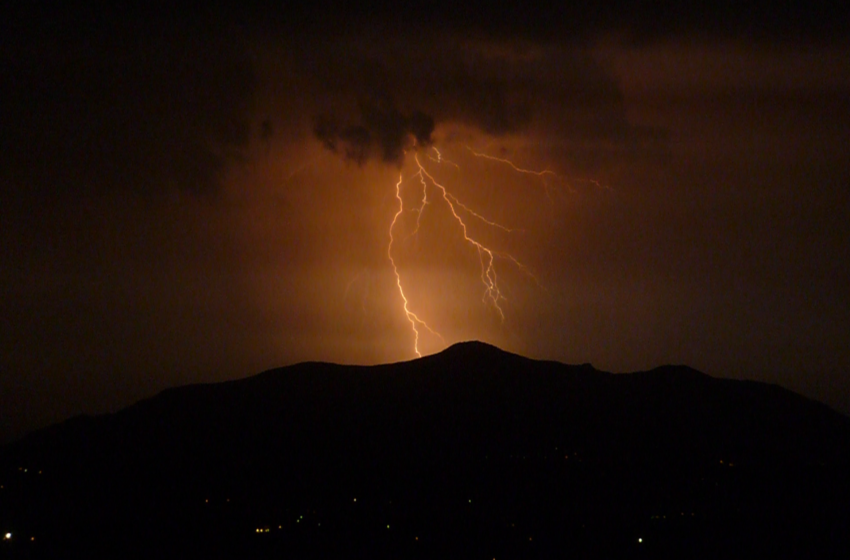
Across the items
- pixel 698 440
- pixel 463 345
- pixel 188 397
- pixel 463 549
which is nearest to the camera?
pixel 463 549

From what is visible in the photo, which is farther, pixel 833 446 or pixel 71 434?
pixel 71 434

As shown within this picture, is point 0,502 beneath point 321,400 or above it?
beneath

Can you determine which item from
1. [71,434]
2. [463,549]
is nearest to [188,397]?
[71,434]

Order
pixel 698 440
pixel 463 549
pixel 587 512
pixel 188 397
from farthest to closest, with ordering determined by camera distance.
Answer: pixel 188 397 → pixel 698 440 → pixel 587 512 → pixel 463 549

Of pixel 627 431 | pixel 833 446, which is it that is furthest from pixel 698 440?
pixel 833 446

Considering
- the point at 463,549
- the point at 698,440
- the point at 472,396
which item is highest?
the point at 472,396

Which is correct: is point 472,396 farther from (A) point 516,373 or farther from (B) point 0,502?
(B) point 0,502
